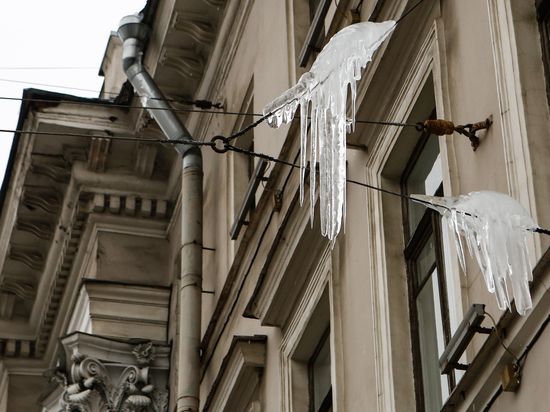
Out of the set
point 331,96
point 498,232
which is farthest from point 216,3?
point 498,232

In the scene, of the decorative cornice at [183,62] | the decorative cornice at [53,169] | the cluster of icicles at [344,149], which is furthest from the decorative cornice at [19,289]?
the cluster of icicles at [344,149]

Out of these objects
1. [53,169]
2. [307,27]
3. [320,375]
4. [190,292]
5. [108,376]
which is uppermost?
[53,169]

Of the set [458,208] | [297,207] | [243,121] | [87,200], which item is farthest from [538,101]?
[87,200]

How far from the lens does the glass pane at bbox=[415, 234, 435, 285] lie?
9.32 m

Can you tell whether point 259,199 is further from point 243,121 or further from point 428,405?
point 428,405

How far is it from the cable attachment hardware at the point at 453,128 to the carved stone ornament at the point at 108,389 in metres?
9.53

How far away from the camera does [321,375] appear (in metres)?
11.8

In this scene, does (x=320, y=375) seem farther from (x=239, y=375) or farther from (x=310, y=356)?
(x=239, y=375)

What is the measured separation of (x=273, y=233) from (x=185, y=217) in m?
3.12

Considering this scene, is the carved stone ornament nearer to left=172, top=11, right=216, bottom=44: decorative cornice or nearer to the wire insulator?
left=172, top=11, right=216, bottom=44: decorative cornice

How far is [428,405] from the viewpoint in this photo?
353 inches

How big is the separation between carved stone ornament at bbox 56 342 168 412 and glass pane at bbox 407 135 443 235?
7769mm

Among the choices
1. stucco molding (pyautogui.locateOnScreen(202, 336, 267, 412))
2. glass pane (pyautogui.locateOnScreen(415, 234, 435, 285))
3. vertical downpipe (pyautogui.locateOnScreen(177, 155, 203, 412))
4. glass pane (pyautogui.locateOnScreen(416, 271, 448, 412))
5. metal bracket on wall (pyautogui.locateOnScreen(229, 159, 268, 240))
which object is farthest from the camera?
vertical downpipe (pyautogui.locateOnScreen(177, 155, 203, 412))

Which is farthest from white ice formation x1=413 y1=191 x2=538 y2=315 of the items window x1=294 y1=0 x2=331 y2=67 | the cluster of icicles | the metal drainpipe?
the metal drainpipe
